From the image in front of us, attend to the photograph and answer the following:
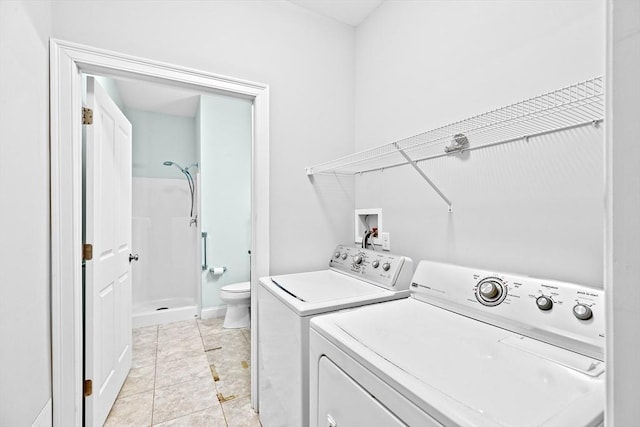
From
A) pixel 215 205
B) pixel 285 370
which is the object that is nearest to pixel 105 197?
pixel 285 370

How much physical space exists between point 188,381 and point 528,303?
2285 mm

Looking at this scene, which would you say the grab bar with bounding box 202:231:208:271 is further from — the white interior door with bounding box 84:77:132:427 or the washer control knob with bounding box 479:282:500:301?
the washer control knob with bounding box 479:282:500:301

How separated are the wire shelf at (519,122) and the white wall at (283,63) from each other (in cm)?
42

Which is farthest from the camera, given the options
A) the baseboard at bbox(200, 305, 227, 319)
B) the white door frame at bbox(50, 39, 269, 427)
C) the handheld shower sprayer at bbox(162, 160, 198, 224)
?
the handheld shower sprayer at bbox(162, 160, 198, 224)

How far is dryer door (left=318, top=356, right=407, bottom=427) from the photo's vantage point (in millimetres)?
747

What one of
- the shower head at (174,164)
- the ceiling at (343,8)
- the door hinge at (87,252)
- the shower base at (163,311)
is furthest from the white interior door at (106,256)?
the shower head at (174,164)

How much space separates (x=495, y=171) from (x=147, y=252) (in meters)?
3.94

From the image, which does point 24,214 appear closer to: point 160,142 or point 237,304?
point 237,304

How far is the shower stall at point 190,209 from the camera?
3537mm

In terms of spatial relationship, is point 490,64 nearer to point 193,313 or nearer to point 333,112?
point 333,112

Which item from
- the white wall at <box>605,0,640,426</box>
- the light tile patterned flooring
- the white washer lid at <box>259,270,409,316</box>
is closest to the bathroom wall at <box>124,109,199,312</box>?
the light tile patterned flooring

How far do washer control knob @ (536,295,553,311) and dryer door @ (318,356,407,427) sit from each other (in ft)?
2.03

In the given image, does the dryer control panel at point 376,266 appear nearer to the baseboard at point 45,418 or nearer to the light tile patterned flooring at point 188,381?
the light tile patterned flooring at point 188,381

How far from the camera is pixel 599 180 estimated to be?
974mm
